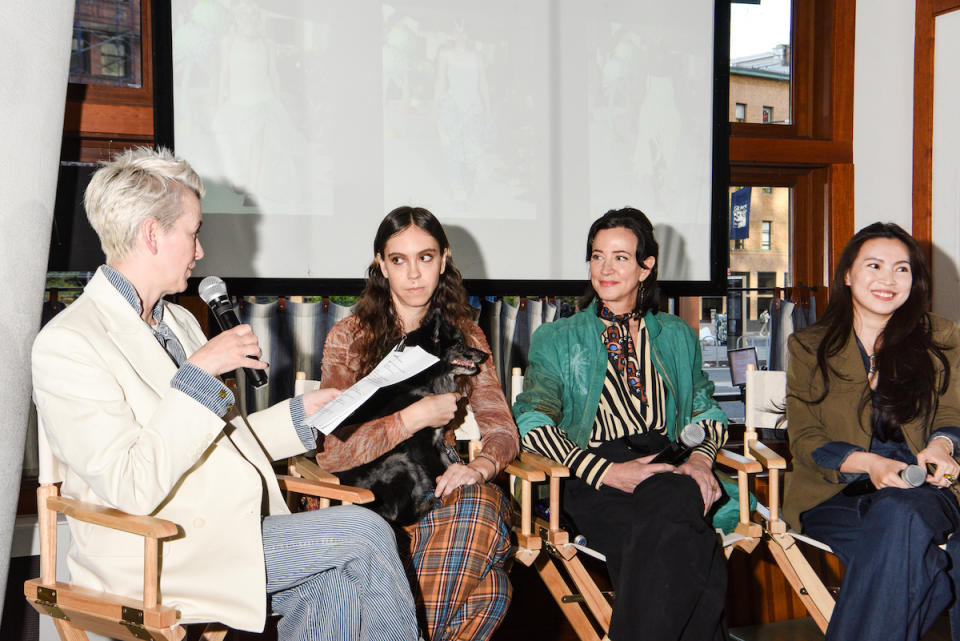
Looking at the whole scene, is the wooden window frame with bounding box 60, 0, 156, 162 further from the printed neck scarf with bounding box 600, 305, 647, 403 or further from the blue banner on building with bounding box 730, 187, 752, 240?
the blue banner on building with bounding box 730, 187, 752, 240

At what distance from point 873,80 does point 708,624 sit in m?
2.56

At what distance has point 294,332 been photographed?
2869mm

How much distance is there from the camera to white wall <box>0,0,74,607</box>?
1930mm

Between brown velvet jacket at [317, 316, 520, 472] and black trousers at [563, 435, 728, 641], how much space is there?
407mm

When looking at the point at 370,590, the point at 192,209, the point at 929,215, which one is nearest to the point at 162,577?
the point at 370,590

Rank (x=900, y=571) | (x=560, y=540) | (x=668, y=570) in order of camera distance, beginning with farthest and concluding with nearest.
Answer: (x=560, y=540) → (x=900, y=571) → (x=668, y=570)

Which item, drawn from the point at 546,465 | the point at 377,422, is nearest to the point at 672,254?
the point at 546,465

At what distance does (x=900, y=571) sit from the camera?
2.02m

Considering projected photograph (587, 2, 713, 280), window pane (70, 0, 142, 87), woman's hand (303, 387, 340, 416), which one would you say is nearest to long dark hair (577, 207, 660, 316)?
projected photograph (587, 2, 713, 280)

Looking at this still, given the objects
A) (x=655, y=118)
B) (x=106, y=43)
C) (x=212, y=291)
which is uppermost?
(x=106, y=43)

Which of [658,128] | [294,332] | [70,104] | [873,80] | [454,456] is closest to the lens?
[454,456]

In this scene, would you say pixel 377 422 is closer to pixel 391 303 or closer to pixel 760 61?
pixel 391 303

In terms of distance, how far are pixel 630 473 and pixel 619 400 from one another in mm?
279

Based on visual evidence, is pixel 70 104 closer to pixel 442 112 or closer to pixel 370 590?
pixel 442 112
